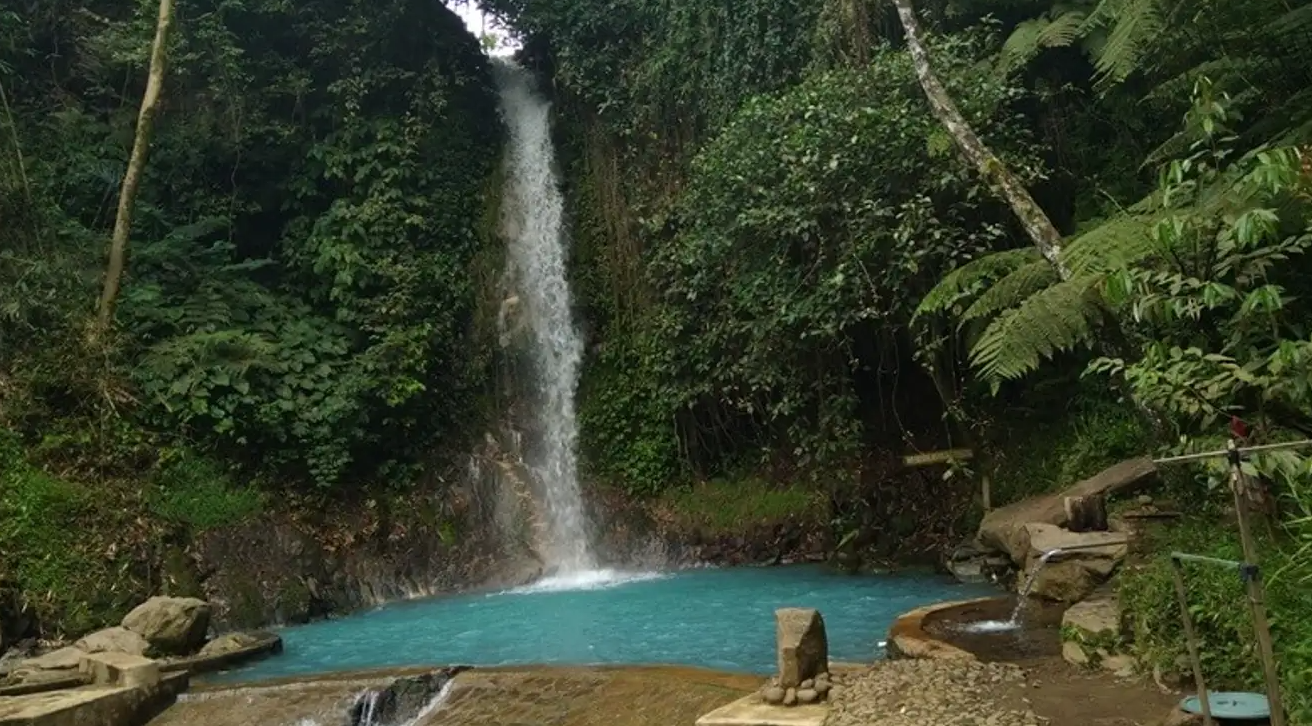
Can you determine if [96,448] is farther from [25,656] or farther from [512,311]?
[512,311]

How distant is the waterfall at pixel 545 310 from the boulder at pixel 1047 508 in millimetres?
5586

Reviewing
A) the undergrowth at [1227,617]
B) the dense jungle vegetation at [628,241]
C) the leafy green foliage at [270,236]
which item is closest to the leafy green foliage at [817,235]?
the dense jungle vegetation at [628,241]

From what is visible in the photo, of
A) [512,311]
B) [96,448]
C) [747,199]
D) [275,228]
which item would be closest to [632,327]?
[512,311]

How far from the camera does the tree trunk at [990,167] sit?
23.2 feet

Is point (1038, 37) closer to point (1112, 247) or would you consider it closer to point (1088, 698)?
point (1112, 247)

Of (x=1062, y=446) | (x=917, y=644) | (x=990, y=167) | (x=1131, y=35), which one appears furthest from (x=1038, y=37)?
(x=917, y=644)

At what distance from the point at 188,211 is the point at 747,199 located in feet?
26.5

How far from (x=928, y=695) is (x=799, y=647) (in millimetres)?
681

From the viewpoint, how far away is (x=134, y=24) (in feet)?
46.6

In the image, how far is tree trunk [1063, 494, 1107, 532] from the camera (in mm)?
8078

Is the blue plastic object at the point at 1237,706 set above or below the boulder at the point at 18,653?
below

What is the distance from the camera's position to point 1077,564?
7.47 metres

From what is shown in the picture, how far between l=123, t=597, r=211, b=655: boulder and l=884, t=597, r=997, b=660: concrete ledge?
5.66 m

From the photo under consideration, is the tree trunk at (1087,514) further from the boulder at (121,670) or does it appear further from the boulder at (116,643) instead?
the boulder at (116,643)
